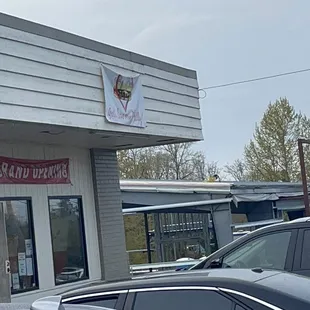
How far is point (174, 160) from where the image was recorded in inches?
1911

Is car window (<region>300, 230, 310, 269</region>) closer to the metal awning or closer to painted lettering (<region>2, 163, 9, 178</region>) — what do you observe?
painted lettering (<region>2, 163, 9, 178</region>)

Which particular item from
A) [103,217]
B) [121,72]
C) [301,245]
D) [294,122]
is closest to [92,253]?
[103,217]

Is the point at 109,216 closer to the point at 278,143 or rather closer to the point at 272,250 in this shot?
the point at 272,250

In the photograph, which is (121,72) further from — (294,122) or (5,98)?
(294,122)

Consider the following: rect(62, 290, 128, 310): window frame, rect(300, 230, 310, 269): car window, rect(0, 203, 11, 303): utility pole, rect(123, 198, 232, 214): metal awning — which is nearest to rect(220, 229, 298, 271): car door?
rect(300, 230, 310, 269): car window

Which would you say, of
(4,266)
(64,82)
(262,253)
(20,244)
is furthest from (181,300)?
(20,244)

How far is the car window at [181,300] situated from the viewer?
13.5 ft

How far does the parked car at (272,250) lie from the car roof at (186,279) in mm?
2946

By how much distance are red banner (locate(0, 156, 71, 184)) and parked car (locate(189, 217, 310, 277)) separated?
188 inches

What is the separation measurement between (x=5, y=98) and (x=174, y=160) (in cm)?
3945

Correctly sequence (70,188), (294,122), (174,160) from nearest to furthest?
(70,188), (294,122), (174,160)

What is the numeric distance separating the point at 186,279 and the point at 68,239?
8951 millimetres

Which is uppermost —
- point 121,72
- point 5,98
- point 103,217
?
point 121,72

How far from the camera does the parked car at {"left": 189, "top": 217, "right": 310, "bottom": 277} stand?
7473 millimetres
